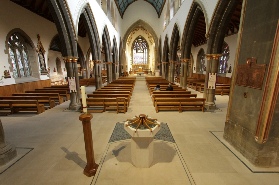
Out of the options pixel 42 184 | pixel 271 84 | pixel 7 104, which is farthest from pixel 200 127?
pixel 7 104

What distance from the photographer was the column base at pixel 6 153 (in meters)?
3.50

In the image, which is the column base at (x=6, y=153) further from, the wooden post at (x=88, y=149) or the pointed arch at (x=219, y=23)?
the pointed arch at (x=219, y=23)

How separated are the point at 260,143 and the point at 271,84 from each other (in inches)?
53.3

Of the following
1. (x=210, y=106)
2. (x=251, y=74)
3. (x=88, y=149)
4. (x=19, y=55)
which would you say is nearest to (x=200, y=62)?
(x=210, y=106)

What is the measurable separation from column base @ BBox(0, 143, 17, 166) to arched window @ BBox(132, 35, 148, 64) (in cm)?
A: 3774

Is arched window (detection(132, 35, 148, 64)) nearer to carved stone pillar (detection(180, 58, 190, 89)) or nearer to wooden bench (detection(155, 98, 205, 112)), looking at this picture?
carved stone pillar (detection(180, 58, 190, 89))

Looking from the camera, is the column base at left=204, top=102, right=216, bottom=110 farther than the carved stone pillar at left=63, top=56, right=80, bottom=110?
Yes

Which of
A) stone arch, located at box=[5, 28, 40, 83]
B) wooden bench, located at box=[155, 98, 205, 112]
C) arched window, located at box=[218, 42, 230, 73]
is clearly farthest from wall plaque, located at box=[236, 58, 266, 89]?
arched window, located at box=[218, 42, 230, 73]

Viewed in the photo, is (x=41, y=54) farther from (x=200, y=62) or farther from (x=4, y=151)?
(x=200, y=62)

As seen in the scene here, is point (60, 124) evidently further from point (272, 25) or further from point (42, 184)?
point (272, 25)

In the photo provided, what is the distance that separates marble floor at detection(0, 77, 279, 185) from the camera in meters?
3.04

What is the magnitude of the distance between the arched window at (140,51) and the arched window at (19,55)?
29.2m

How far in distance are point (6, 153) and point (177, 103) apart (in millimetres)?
6542

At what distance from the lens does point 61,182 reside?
2.97 meters
